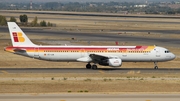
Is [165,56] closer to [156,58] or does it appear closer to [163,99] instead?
[156,58]

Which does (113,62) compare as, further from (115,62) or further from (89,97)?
(89,97)

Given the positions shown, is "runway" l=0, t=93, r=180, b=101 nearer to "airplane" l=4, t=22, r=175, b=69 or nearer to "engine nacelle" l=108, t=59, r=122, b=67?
"engine nacelle" l=108, t=59, r=122, b=67

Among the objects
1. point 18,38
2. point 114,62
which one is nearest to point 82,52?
point 114,62

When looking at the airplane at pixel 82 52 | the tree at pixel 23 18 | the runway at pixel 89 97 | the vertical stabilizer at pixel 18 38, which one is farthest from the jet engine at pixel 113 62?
the tree at pixel 23 18

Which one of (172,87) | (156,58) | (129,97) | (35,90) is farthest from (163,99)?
(156,58)

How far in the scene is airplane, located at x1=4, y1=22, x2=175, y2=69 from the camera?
176 feet

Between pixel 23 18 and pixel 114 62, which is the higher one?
pixel 114 62

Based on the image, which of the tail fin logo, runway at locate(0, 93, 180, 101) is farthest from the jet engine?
runway at locate(0, 93, 180, 101)

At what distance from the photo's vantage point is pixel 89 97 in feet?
102

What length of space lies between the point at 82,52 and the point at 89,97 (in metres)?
23.4

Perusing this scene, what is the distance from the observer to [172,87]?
37938mm

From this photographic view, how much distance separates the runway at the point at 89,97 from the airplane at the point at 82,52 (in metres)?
20.8

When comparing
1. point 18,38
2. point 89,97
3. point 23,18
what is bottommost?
point 23,18

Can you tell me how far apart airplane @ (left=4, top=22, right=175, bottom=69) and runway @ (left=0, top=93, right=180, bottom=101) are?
820 inches
